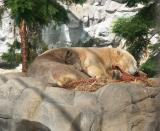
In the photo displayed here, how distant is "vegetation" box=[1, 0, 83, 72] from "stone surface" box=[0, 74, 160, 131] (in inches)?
165

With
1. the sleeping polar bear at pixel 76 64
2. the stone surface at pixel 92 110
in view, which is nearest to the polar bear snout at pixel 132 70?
the sleeping polar bear at pixel 76 64

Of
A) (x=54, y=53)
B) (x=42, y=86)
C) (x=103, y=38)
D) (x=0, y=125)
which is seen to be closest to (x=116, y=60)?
(x=54, y=53)

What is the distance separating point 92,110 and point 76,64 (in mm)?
2165

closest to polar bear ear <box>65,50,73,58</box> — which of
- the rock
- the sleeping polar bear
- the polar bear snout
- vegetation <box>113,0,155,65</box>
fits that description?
the sleeping polar bear

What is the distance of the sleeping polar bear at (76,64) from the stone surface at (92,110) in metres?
0.92

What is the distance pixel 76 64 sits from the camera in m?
7.72

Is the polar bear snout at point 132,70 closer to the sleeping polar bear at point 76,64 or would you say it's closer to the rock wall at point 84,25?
the sleeping polar bear at point 76,64

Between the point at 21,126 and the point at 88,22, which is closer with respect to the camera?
the point at 21,126

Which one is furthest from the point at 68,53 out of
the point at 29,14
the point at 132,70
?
the point at 29,14

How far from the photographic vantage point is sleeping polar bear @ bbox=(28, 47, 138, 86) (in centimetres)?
683

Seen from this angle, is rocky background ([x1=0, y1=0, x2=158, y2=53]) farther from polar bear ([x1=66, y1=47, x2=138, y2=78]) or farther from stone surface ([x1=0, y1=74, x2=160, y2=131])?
stone surface ([x1=0, y1=74, x2=160, y2=131])

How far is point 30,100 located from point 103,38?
50.1ft

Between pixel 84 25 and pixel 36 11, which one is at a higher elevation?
pixel 36 11

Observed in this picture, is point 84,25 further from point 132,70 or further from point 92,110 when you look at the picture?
point 92,110
